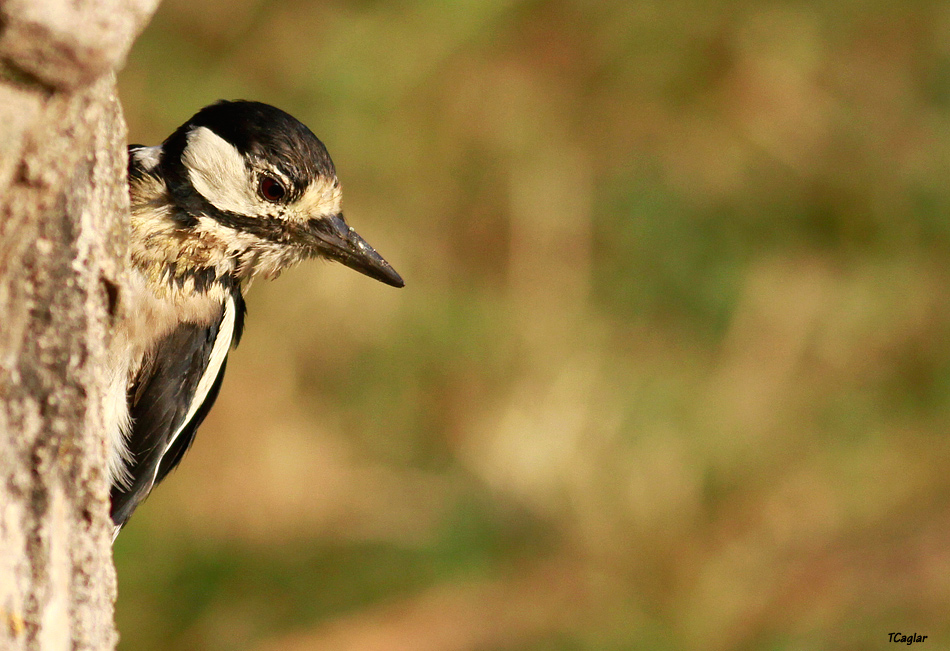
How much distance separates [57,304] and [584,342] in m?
4.13

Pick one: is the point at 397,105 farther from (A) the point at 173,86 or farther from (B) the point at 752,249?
(B) the point at 752,249

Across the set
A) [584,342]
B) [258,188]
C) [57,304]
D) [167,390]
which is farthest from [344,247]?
[584,342]

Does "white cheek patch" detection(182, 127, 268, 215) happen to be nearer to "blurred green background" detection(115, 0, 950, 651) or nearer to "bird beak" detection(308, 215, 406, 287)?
"bird beak" detection(308, 215, 406, 287)

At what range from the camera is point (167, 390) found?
231 cm

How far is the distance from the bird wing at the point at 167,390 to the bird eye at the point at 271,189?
25 centimetres

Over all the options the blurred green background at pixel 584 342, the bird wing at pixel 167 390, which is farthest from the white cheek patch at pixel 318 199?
the blurred green background at pixel 584 342

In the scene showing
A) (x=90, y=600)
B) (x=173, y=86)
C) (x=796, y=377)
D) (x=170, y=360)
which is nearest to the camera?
(x=90, y=600)

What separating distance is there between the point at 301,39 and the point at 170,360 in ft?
10.4

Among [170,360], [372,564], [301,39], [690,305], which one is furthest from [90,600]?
[690,305]

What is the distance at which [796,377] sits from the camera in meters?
5.59

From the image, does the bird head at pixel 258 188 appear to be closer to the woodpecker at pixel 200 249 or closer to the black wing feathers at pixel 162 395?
the woodpecker at pixel 200 249

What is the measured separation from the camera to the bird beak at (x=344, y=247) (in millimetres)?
2590

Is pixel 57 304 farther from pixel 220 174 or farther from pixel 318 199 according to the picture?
pixel 318 199

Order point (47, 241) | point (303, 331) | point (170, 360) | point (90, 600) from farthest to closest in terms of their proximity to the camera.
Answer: point (303, 331) → point (170, 360) → point (90, 600) → point (47, 241)
